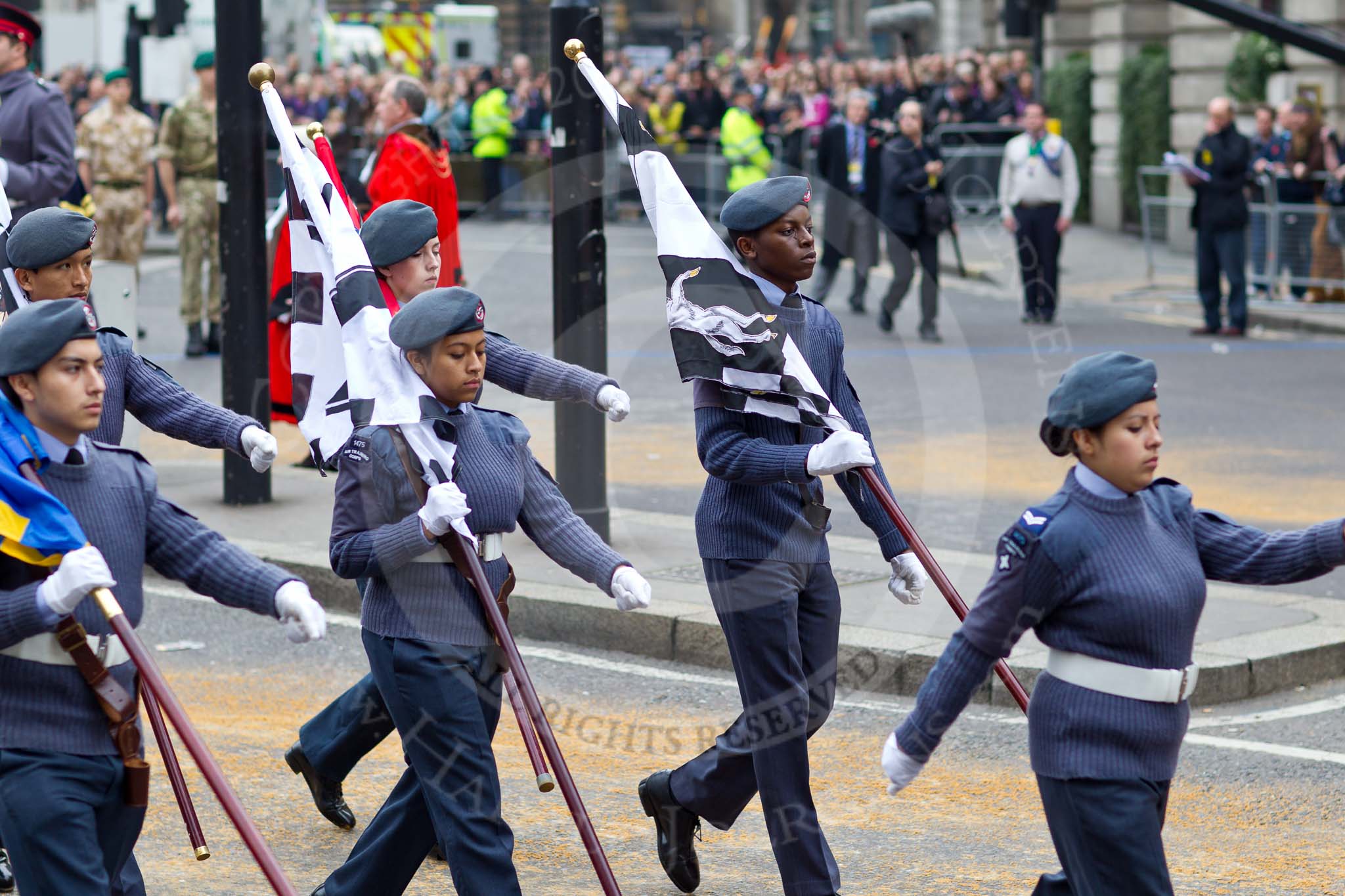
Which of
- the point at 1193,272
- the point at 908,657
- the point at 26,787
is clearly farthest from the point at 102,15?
the point at 26,787

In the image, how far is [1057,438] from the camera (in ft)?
12.1

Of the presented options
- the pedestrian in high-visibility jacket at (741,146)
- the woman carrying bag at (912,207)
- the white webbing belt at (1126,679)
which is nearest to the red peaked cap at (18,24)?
the white webbing belt at (1126,679)

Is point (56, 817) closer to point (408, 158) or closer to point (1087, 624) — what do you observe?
point (1087, 624)

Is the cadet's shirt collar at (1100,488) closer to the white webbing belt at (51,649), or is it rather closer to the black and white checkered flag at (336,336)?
the black and white checkered flag at (336,336)

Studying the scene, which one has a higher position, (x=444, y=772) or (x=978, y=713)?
(x=444, y=772)

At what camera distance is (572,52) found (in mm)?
5141

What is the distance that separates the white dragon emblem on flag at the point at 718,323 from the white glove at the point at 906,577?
65 centimetres

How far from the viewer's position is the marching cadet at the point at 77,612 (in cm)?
356

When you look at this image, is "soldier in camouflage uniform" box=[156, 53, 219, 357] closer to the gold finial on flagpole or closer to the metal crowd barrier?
the metal crowd barrier

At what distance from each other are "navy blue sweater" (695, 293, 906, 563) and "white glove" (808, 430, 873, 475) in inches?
3.8

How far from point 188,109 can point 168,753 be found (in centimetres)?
1074

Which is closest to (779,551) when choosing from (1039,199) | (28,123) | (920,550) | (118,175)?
(920,550)

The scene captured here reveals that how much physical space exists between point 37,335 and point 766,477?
5.34 ft

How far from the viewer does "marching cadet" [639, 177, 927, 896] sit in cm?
451
